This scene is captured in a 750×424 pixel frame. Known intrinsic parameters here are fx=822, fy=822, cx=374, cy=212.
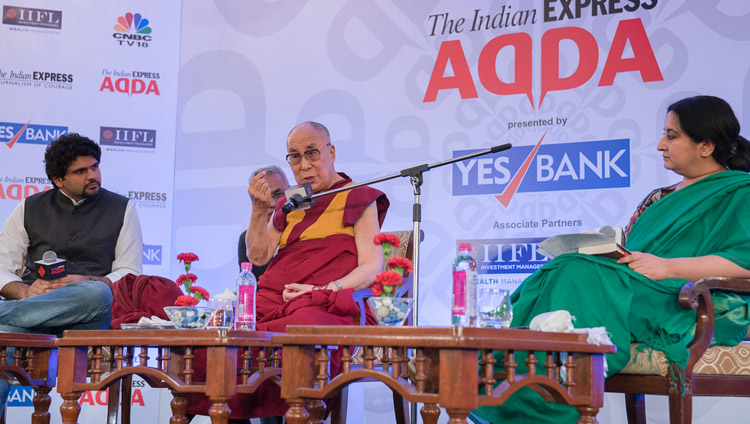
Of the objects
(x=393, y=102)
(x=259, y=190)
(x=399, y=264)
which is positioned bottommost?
(x=399, y=264)

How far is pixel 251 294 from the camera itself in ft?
7.93

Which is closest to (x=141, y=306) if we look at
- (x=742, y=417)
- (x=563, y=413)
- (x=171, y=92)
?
(x=563, y=413)

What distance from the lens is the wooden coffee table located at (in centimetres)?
159

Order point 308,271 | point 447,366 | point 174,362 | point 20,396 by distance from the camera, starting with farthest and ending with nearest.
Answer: point 20,396
point 308,271
point 174,362
point 447,366

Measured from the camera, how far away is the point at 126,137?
4.50 metres

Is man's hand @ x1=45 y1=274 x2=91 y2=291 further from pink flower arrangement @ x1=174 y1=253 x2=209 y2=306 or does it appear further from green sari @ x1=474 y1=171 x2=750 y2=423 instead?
green sari @ x1=474 y1=171 x2=750 y2=423

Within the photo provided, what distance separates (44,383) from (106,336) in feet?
2.16

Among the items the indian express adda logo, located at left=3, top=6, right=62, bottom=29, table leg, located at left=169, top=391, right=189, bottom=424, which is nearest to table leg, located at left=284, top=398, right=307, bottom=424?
table leg, located at left=169, top=391, right=189, bottom=424

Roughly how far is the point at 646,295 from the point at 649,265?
103mm

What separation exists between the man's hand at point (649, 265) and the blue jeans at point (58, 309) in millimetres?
1800

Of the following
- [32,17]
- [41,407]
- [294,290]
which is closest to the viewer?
[41,407]

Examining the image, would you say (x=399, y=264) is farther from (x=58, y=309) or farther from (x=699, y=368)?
(x=58, y=309)

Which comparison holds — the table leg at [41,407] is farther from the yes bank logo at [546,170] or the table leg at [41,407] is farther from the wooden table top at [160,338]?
the yes bank logo at [546,170]

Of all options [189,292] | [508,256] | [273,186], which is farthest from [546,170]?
[189,292]
